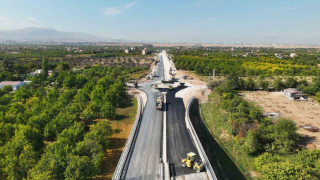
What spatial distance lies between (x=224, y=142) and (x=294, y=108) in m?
26.2

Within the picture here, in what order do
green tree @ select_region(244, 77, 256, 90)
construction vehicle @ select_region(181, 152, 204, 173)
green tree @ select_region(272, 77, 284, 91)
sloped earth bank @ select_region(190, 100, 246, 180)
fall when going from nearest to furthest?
construction vehicle @ select_region(181, 152, 204, 173), sloped earth bank @ select_region(190, 100, 246, 180), green tree @ select_region(272, 77, 284, 91), green tree @ select_region(244, 77, 256, 90)

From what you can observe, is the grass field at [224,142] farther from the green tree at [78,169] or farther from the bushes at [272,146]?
the green tree at [78,169]

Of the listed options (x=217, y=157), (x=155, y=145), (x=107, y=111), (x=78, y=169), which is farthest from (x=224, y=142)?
(x=78, y=169)

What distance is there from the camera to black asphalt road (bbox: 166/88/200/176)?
2160cm

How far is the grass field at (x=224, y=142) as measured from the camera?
25219mm

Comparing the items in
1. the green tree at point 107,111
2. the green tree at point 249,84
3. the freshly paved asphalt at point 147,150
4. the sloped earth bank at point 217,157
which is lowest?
the sloped earth bank at point 217,157

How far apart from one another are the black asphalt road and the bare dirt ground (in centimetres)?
1946

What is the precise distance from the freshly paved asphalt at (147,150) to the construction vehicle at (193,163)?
128 inches

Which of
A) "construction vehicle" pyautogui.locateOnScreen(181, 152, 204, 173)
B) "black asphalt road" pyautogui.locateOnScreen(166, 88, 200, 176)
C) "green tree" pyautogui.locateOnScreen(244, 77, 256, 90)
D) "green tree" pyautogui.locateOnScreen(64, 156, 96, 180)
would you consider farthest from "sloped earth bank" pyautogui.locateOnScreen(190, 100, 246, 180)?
"green tree" pyautogui.locateOnScreen(244, 77, 256, 90)

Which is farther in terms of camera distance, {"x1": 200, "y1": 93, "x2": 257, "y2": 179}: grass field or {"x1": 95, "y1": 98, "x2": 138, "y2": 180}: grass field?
{"x1": 200, "y1": 93, "x2": 257, "y2": 179}: grass field

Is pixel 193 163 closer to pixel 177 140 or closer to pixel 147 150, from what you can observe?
pixel 177 140

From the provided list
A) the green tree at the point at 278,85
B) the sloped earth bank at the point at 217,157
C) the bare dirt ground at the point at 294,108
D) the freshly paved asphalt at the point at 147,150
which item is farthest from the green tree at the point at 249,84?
the freshly paved asphalt at the point at 147,150

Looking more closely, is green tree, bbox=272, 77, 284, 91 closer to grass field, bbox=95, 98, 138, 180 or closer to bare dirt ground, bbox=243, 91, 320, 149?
bare dirt ground, bbox=243, 91, 320, 149

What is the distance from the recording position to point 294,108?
45000 mm
